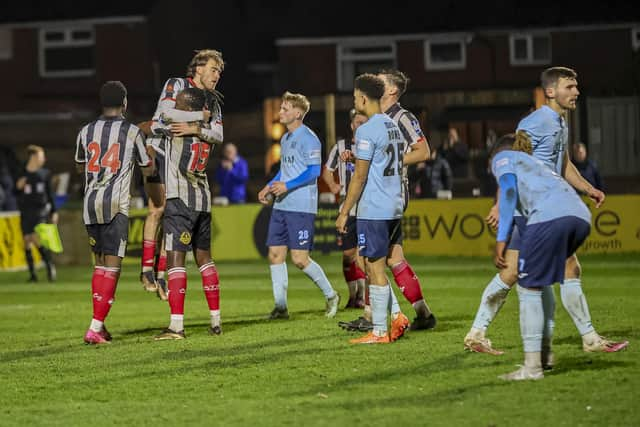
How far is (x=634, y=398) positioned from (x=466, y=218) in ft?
47.6

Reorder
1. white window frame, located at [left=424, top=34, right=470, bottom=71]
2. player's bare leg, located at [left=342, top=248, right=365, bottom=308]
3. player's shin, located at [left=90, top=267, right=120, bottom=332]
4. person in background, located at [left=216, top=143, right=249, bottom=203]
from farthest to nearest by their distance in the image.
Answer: white window frame, located at [left=424, top=34, right=470, bottom=71]
person in background, located at [left=216, top=143, right=249, bottom=203]
player's bare leg, located at [left=342, top=248, right=365, bottom=308]
player's shin, located at [left=90, top=267, right=120, bottom=332]

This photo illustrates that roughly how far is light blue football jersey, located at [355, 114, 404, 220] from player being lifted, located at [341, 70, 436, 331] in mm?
397

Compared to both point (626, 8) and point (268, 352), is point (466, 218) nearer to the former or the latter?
point (268, 352)

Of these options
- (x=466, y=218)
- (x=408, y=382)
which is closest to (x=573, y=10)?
(x=466, y=218)

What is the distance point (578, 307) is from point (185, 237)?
373 centimetres

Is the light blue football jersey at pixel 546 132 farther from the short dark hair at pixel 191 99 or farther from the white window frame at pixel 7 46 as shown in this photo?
the white window frame at pixel 7 46

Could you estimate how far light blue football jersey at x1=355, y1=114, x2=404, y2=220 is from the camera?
34.8ft

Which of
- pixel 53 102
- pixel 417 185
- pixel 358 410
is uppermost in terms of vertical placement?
pixel 53 102

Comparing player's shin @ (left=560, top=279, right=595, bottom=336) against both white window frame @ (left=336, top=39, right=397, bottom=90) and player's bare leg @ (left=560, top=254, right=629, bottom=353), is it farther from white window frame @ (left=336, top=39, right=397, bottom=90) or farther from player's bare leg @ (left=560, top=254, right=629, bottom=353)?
white window frame @ (left=336, top=39, right=397, bottom=90)

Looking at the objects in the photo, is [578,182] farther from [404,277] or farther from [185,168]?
[185,168]

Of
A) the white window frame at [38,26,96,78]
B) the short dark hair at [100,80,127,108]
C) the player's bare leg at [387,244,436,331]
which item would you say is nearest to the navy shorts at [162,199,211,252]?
the short dark hair at [100,80,127,108]

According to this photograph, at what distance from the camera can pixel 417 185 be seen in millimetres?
25312

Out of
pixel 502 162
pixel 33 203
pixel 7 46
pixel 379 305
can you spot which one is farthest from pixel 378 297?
pixel 7 46

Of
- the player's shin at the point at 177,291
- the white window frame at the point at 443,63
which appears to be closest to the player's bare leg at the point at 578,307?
the player's shin at the point at 177,291
